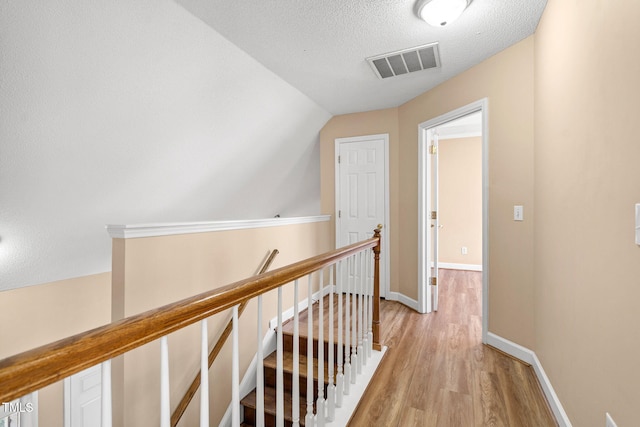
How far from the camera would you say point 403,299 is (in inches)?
141

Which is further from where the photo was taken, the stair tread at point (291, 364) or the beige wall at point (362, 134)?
the beige wall at point (362, 134)

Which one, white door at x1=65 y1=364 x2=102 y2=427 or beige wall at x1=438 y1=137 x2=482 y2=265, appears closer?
white door at x1=65 y1=364 x2=102 y2=427

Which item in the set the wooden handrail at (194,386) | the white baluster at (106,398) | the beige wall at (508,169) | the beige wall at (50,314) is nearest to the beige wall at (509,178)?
the beige wall at (508,169)

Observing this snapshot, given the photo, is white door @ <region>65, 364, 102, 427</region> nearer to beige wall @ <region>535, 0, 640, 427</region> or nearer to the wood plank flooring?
the wood plank flooring

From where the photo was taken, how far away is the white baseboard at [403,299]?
335cm

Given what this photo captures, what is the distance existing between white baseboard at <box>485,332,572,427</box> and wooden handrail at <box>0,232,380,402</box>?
1774mm

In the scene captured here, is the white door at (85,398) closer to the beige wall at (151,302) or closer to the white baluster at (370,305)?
the beige wall at (151,302)

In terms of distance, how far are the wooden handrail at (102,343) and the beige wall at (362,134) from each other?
2.86 m

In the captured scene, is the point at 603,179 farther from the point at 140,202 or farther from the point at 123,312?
the point at 140,202

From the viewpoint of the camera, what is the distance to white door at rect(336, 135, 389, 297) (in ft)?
12.2

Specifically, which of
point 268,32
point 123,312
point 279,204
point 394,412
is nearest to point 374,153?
point 279,204

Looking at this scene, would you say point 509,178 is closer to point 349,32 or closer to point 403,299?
point 349,32

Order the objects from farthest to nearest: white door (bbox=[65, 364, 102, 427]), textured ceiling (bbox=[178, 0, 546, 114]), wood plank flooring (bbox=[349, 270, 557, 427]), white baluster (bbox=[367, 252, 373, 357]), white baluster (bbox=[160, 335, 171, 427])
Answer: white door (bbox=[65, 364, 102, 427])
white baluster (bbox=[367, 252, 373, 357])
textured ceiling (bbox=[178, 0, 546, 114])
wood plank flooring (bbox=[349, 270, 557, 427])
white baluster (bbox=[160, 335, 171, 427])

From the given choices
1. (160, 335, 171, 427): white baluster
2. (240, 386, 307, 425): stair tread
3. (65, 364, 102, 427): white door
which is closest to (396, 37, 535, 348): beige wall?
(240, 386, 307, 425): stair tread
